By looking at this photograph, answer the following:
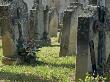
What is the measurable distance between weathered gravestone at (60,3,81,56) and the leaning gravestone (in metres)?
3.07

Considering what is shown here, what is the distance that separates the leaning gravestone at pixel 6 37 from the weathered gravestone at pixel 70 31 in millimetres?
3070

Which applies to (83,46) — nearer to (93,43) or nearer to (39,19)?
(93,43)

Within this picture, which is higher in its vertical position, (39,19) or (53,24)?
(39,19)

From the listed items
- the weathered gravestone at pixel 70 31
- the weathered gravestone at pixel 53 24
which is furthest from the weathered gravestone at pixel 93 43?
the weathered gravestone at pixel 53 24

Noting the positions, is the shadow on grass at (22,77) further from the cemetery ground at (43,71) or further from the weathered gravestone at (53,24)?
the weathered gravestone at (53,24)

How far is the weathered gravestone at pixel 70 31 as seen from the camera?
53.9 feet

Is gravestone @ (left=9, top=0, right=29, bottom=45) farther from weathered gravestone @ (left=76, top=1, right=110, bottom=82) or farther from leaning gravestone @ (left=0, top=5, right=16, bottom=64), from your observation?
weathered gravestone @ (left=76, top=1, right=110, bottom=82)

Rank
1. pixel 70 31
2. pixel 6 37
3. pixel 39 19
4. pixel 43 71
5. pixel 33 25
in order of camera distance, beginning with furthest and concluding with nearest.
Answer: pixel 39 19 → pixel 33 25 → pixel 70 31 → pixel 6 37 → pixel 43 71

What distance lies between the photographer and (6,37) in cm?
1426

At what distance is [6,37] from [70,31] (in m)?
3.38

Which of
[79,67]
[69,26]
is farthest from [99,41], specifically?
[69,26]

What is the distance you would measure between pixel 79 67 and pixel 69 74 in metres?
1.15

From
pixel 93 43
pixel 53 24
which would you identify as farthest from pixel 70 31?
pixel 53 24

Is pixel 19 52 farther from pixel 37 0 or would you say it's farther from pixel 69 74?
pixel 37 0
